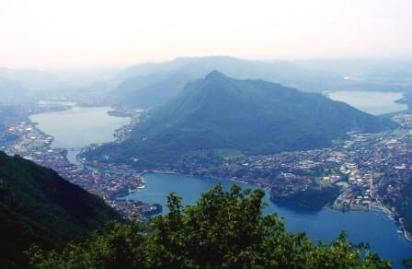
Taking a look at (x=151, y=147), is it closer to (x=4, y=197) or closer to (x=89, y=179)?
(x=89, y=179)

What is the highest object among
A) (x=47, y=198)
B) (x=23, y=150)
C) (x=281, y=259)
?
(x=281, y=259)

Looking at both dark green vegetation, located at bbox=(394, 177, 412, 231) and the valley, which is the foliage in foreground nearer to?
the valley

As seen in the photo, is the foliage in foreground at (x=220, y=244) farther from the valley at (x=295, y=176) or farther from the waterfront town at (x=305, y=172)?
the waterfront town at (x=305, y=172)

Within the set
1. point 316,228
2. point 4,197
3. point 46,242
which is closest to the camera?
point 46,242

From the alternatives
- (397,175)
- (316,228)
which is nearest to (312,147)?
(397,175)

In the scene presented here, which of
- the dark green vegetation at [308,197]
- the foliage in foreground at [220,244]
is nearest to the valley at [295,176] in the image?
the dark green vegetation at [308,197]

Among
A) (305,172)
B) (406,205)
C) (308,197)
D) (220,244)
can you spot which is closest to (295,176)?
(305,172)
